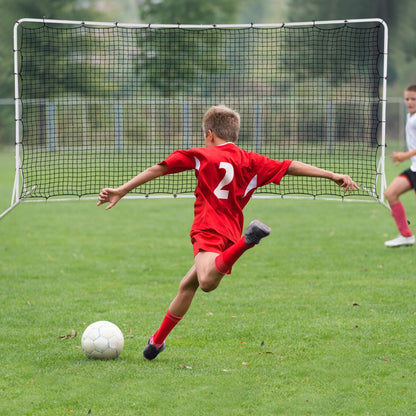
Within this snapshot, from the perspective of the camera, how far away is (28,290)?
8656 millimetres

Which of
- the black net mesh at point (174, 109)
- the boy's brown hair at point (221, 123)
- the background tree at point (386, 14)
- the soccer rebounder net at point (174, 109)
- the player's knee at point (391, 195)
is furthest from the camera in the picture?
the background tree at point (386, 14)

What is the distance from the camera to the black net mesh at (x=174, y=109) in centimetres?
1195

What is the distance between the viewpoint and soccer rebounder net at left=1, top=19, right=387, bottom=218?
10.5 meters

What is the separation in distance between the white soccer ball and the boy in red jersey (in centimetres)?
25

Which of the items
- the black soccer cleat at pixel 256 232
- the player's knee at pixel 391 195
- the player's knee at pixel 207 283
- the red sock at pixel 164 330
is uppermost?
the black soccer cleat at pixel 256 232

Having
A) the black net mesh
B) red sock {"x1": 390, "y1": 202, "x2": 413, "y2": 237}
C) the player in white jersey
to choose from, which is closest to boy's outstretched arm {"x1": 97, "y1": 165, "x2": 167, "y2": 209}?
the black net mesh

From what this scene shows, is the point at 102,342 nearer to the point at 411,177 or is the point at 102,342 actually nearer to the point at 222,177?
the point at 222,177

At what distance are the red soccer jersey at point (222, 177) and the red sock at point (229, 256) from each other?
40 centimetres

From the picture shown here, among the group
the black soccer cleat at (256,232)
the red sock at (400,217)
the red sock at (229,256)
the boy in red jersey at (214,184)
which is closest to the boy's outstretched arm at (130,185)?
the boy in red jersey at (214,184)

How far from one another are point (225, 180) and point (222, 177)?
36mm

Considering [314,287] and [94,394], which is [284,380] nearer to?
[94,394]

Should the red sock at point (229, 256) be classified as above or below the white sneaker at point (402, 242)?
above

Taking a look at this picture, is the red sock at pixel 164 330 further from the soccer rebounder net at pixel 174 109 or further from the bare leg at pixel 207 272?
the soccer rebounder net at pixel 174 109

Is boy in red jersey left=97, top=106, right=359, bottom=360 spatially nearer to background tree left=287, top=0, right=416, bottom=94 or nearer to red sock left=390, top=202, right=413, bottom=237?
red sock left=390, top=202, right=413, bottom=237
